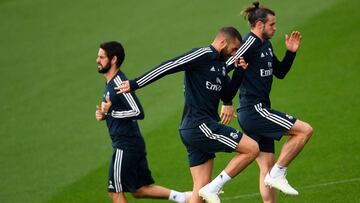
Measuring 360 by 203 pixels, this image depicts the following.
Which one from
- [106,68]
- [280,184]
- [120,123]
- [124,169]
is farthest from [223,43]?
[124,169]

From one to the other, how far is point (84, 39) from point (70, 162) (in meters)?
7.46

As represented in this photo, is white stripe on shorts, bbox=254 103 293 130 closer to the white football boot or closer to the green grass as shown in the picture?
the white football boot

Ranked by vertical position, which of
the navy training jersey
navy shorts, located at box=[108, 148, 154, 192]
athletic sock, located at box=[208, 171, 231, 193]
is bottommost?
athletic sock, located at box=[208, 171, 231, 193]

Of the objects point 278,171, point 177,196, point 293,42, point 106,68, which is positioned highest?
point 106,68

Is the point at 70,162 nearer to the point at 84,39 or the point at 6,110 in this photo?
the point at 6,110

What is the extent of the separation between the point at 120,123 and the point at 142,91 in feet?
26.6

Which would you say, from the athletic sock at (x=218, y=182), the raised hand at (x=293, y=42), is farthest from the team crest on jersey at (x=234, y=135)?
the raised hand at (x=293, y=42)

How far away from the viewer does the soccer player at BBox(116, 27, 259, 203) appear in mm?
10758

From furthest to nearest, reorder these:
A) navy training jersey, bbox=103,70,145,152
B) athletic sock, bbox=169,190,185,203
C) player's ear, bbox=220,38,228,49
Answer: athletic sock, bbox=169,190,185,203 < navy training jersey, bbox=103,70,145,152 < player's ear, bbox=220,38,228,49

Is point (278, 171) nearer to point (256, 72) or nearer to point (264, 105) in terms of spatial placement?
point (264, 105)

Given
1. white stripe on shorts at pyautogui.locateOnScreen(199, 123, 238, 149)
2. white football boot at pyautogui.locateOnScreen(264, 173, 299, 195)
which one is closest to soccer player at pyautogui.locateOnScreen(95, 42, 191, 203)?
white stripe on shorts at pyautogui.locateOnScreen(199, 123, 238, 149)

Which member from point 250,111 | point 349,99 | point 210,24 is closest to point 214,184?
point 250,111

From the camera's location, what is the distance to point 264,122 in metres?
11.5

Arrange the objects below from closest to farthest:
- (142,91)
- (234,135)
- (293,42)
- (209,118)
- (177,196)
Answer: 1. (234,135)
2. (209,118)
3. (293,42)
4. (177,196)
5. (142,91)
